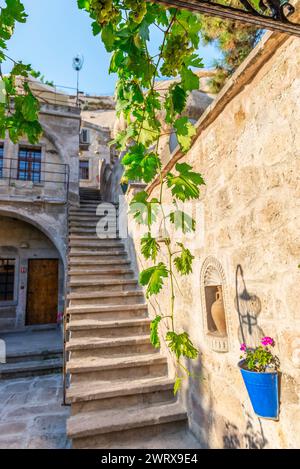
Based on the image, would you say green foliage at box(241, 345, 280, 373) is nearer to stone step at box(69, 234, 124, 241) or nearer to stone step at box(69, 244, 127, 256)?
stone step at box(69, 244, 127, 256)

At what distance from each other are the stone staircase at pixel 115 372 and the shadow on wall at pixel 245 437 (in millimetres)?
575

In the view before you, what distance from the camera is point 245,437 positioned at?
180cm

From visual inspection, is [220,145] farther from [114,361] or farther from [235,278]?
[114,361]

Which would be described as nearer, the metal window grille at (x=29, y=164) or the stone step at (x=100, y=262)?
the stone step at (x=100, y=262)

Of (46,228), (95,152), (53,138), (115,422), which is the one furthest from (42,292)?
(95,152)

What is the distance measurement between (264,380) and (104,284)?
332cm

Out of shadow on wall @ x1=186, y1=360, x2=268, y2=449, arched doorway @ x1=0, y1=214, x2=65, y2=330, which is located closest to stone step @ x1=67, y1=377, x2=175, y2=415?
shadow on wall @ x1=186, y1=360, x2=268, y2=449

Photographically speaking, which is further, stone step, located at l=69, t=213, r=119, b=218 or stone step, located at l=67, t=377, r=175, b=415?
stone step, located at l=69, t=213, r=119, b=218

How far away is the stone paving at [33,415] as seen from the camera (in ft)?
8.57

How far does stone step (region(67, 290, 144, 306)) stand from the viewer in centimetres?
407

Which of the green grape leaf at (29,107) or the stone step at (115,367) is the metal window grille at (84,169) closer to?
the stone step at (115,367)

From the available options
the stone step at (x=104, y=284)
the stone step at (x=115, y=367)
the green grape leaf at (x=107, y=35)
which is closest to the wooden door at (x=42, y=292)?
the stone step at (x=104, y=284)

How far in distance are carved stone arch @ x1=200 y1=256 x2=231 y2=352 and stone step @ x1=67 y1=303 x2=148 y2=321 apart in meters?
1.77
